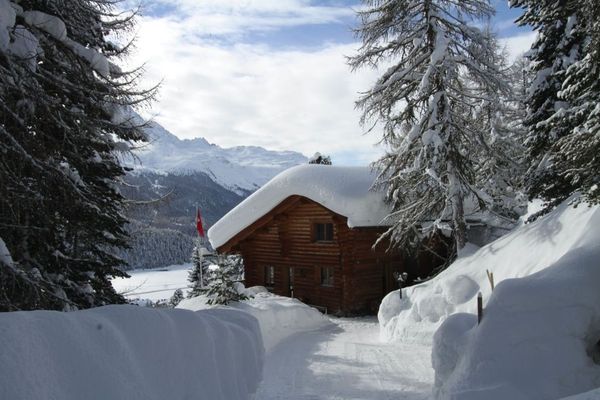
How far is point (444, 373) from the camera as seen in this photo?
676cm

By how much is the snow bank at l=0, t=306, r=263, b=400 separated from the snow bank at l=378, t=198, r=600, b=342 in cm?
849

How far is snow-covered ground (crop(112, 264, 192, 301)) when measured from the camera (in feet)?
212

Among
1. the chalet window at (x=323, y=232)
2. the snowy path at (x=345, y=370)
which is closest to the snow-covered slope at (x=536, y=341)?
the snowy path at (x=345, y=370)

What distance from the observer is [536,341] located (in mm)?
5625

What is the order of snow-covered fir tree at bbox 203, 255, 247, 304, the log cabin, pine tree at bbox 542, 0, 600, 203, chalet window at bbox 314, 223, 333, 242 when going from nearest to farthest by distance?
pine tree at bbox 542, 0, 600, 203
snow-covered fir tree at bbox 203, 255, 247, 304
the log cabin
chalet window at bbox 314, 223, 333, 242

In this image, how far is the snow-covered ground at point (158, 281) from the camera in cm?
6459

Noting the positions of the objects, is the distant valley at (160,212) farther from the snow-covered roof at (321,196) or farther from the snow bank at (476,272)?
the snow bank at (476,272)

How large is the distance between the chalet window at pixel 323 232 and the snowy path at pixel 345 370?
20.5 ft

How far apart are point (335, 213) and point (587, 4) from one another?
12.7 m

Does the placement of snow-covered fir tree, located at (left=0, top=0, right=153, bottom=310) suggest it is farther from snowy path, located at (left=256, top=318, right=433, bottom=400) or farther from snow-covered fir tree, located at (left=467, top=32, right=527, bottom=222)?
snow-covered fir tree, located at (left=467, top=32, right=527, bottom=222)

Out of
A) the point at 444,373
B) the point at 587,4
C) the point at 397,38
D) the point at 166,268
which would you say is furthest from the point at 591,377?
the point at 166,268

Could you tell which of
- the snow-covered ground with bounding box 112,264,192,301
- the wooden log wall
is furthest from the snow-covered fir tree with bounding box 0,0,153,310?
the snow-covered ground with bounding box 112,264,192,301

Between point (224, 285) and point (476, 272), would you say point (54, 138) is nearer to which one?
point (224, 285)

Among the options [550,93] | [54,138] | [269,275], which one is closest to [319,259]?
[269,275]
